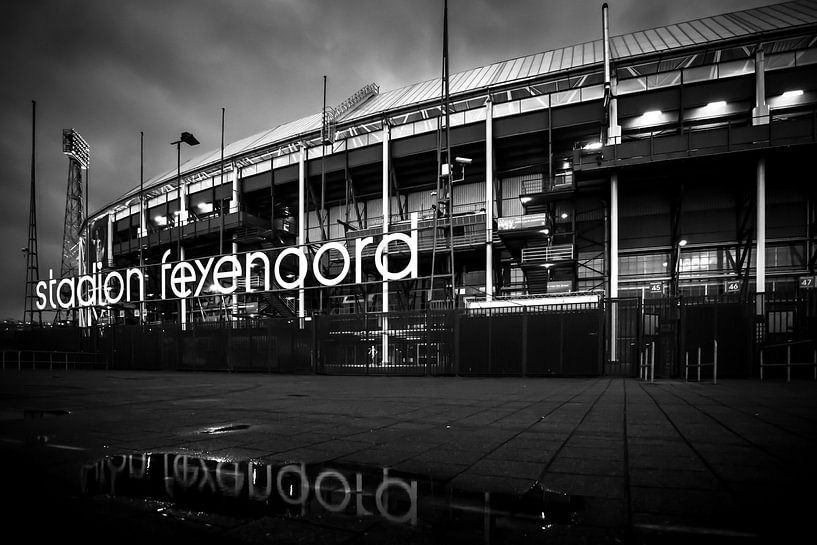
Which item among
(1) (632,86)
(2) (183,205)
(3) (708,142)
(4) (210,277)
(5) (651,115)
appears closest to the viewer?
(3) (708,142)

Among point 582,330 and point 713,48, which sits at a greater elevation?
point 713,48

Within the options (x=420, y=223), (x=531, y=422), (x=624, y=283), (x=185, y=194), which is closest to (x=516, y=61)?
(x=420, y=223)

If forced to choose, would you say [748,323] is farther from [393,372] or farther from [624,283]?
[624,283]

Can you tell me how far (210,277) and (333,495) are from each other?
26.2 m

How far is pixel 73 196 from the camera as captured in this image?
60.0 metres

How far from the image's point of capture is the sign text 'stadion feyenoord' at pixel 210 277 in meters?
18.4

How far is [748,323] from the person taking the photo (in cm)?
1407

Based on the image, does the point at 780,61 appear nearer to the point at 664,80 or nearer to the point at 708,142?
the point at 664,80

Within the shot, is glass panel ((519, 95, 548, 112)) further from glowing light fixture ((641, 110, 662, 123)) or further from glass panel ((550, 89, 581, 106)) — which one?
glowing light fixture ((641, 110, 662, 123))

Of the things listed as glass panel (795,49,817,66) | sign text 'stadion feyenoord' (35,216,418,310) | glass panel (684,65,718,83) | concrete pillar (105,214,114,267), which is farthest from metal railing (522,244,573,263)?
concrete pillar (105,214,114,267)

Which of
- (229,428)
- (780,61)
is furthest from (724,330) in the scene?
(780,61)

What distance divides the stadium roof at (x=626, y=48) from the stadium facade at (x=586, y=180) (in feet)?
0.84

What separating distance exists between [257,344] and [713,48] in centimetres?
3092

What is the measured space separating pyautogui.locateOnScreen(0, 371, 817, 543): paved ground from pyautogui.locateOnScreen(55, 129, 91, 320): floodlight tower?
6025 cm
